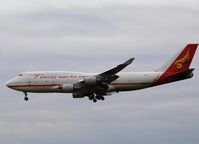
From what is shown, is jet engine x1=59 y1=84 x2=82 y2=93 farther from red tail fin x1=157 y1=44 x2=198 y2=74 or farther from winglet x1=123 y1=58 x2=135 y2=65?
red tail fin x1=157 y1=44 x2=198 y2=74

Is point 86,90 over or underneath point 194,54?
underneath

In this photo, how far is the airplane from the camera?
5797 cm

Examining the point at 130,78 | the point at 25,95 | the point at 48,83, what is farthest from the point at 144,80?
the point at 25,95

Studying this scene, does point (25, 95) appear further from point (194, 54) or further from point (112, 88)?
point (194, 54)

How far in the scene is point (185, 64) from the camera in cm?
6106

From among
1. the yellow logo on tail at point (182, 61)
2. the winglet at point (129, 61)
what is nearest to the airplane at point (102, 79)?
the yellow logo on tail at point (182, 61)

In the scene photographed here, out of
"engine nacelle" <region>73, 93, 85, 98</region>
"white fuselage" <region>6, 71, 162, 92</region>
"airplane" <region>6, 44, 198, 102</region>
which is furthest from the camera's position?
"engine nacelle" <region>73, 93, 85, 98</region>

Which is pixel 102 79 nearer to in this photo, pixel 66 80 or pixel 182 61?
pixel 66 80

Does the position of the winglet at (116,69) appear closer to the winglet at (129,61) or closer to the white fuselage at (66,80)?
the winglet at (129,61)

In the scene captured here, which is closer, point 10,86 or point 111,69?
point 111,69

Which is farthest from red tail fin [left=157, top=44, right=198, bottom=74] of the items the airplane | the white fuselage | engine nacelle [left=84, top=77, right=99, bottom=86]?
engine nacelle [left=84, top=77, right=99, bottom=86]

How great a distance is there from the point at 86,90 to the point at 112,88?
3394 millimetres

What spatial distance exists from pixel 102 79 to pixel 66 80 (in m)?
5.03

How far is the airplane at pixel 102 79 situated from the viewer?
5797cm
